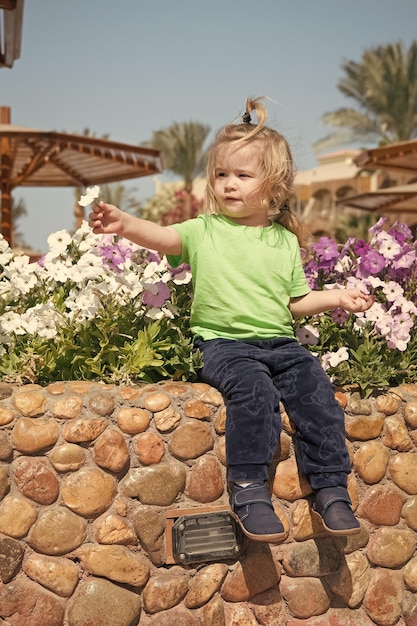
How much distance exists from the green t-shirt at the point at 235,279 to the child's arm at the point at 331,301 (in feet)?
0.35

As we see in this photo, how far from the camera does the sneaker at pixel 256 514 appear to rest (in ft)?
8.67

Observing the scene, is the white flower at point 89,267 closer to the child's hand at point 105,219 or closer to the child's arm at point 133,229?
the child's arm at point 133,229

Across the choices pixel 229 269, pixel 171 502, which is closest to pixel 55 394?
pixel 171 502

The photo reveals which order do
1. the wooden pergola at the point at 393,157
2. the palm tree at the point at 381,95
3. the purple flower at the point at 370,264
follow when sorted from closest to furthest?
the purple flower at the point at 370,264, the wooden pergola at the point at 393,157, the palm tree at the point at 381,95

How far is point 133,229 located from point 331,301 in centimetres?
94

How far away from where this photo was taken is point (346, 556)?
3166 mm

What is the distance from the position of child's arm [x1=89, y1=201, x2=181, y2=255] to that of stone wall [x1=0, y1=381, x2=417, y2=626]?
0.56 m

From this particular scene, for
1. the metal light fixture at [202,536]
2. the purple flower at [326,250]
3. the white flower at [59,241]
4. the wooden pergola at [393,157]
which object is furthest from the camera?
the wooden pergola at [393,157]

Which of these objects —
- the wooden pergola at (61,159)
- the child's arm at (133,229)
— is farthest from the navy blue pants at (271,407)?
the wooden pergola at (61,159)

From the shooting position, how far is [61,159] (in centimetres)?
1111

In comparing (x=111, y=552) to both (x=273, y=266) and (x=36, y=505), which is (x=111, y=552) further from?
(x=273, y=266)

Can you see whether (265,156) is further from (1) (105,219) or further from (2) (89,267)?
(2) (89,267)

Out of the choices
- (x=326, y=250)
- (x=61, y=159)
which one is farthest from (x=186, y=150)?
(x=326, y=250)

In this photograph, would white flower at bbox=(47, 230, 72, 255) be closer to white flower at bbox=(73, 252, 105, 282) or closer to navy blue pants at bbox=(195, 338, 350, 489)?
white flower at bbox=(73, 252, 105, 282)
